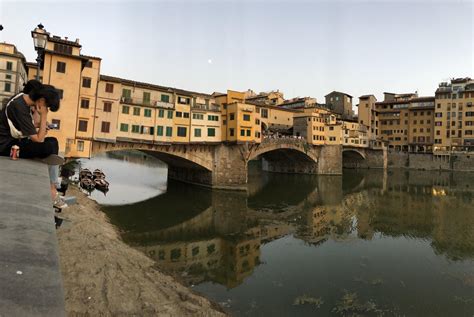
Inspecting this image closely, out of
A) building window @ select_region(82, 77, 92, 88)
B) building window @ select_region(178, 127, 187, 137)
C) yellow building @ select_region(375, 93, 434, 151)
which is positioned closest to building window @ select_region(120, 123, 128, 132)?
building window @ select_region(82, 77, 92, 88)

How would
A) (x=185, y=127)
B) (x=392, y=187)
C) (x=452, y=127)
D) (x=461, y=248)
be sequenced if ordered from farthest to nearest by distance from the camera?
(x=452, y=127) < (x=392, y=187) < (x=185, y=127) < (x=461, y=248)

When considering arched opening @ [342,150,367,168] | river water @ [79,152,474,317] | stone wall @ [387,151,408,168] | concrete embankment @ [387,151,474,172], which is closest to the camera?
river water @ [79,152,474,317]

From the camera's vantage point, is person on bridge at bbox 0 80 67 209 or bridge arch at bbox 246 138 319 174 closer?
person on bridge at bbox 0 80 67 209

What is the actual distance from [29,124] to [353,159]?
86360 mm

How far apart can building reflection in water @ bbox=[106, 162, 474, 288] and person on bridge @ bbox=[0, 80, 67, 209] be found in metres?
11.1

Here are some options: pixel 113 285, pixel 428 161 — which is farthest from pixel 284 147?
pixel 428 161

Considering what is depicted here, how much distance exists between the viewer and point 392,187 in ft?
159

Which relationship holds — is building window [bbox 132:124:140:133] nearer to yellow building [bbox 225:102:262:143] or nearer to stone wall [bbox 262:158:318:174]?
yellow building [bbox 225:102:262:143]

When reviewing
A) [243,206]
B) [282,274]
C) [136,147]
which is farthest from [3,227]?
[136,147]

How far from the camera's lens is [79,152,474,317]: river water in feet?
41.4

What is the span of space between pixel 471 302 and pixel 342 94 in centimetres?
8718

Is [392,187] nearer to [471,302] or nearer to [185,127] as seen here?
[185,127]

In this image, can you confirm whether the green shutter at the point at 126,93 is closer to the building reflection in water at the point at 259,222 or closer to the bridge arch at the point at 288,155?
the building reflection in water at the point at 259,222

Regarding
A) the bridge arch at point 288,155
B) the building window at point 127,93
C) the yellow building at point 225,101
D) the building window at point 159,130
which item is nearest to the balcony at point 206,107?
the yellow building at point 225,101
